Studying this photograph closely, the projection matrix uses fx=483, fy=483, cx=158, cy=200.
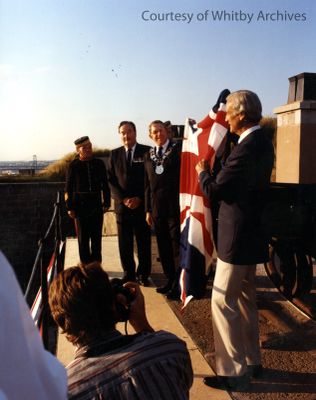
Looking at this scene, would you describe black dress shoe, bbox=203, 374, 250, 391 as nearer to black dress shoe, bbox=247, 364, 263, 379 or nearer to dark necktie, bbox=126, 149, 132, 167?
black dress shoe, bbox=247, 364, 263, 379

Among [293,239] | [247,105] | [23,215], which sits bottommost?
[23,215]

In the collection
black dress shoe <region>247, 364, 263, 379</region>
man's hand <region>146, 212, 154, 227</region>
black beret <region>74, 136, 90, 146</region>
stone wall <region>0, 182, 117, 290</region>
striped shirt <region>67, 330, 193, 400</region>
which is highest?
black beret <region>74, 136, 90, 146</region>

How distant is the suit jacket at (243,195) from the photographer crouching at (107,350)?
1291mm

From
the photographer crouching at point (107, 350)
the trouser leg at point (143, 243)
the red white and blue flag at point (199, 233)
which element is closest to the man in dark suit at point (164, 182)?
the trouser leg at point (143, 243)

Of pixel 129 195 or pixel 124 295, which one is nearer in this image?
pixel 124 295

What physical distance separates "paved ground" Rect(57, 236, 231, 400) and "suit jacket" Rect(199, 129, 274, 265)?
2.77ft

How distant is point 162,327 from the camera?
398 centimetres

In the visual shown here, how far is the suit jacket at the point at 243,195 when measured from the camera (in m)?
2.58

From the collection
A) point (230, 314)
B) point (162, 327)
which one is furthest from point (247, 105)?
point (162, 327)

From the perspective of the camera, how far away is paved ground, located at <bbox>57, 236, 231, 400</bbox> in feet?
9.48

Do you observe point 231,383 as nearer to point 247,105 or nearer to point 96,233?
point 247,105

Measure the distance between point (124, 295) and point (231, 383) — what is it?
5.44 ft

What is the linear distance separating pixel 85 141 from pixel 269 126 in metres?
12.3

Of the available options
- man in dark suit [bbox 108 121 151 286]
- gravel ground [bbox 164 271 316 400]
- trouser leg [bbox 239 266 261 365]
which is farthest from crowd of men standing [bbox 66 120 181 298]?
trouser leg [bbox 239 266 261 365]
